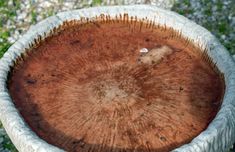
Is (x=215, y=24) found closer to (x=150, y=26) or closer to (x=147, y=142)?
(x=150, y=26)

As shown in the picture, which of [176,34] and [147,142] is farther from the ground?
[176,34]

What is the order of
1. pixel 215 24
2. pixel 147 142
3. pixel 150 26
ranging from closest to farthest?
pixel 147 142
pixel 150 26
pixel 215 24

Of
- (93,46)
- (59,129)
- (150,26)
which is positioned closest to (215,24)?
(150,26)

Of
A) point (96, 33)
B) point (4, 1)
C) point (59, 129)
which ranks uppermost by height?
point (96, 33)

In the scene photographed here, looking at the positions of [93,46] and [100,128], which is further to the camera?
[93,46]
